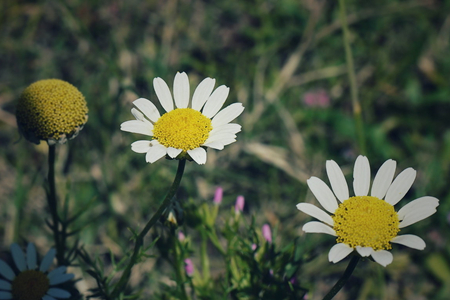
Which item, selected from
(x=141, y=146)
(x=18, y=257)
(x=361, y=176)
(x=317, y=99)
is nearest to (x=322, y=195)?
(x=361, y=176)

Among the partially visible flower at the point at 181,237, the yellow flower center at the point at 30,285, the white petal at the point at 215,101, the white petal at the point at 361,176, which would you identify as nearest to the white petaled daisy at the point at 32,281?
the yellow flower center at the point at 30,285

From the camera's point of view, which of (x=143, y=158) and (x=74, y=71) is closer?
(x=143, y=158)

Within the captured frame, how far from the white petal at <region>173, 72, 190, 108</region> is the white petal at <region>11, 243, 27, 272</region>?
89cm

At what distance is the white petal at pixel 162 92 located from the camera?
173 centimetres

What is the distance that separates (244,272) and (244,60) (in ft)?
6.92

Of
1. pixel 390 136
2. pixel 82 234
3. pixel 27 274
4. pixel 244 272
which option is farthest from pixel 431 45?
pixel 27 274

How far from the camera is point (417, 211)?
1.44 meters

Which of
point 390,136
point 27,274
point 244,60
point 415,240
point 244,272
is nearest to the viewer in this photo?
point 415,240

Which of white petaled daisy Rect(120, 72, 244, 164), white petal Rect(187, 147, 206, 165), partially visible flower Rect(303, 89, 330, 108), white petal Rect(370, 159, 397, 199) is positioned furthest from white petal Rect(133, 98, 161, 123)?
partially visible flower Rect(303, 89, 330, 108)

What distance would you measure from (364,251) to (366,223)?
0.11 m

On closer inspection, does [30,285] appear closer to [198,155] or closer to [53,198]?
[53,198]

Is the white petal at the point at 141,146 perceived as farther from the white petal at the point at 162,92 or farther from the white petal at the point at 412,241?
the white petal at the point at 412,241

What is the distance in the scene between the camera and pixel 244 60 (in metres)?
3.59

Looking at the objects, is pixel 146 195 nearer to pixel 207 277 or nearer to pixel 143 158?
pixel 143 158
